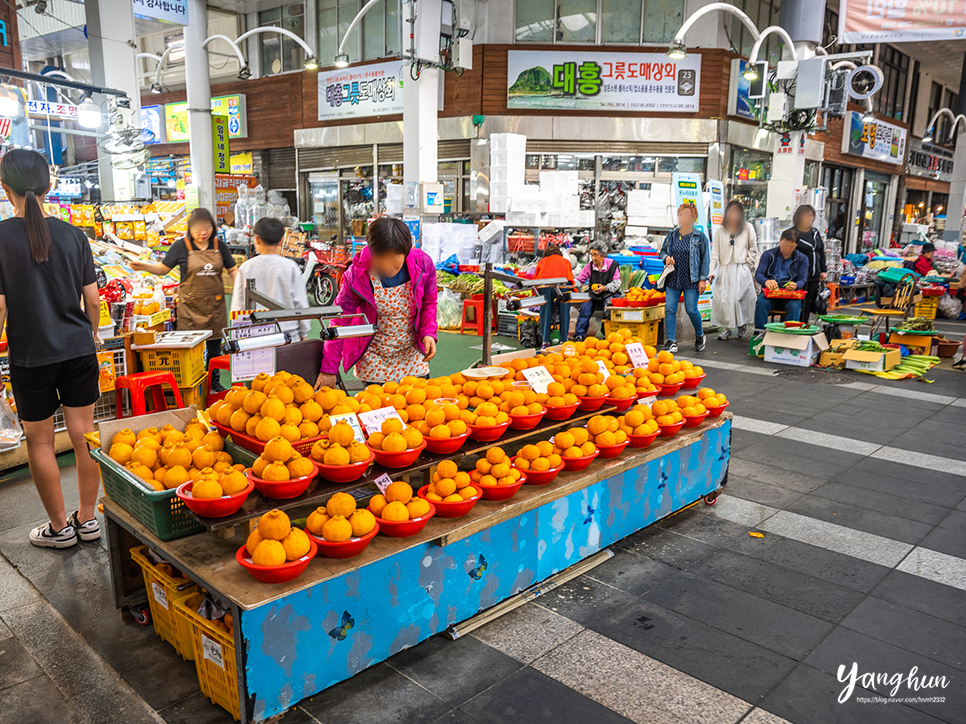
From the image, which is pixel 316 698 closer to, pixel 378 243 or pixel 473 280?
pixel 378 243

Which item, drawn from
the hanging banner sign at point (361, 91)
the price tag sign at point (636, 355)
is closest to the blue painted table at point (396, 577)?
the price tag sign at point (636, 355)

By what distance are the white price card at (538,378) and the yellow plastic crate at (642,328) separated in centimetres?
564

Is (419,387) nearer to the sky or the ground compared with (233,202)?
nearer to the ground

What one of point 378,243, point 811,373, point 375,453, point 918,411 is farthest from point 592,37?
point 375,453

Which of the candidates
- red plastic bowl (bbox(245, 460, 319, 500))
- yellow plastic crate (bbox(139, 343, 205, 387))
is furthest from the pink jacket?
yellow plastic crate (bbox(139, 343, 205, 387))

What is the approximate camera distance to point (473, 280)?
1109cm

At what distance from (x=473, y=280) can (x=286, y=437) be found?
8494 millimetres

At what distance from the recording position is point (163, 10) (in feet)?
38.4

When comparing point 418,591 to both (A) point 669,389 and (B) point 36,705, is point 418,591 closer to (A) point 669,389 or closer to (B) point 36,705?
(B) point 36,705

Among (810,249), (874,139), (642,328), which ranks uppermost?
(874,139)

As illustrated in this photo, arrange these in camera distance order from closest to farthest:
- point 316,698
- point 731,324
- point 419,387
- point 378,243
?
point 316,698 < point 419,387 < point 378,243 < point 731,324

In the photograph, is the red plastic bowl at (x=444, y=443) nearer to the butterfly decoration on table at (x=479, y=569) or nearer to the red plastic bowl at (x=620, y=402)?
the butterfly decoration on table at (x=479, y=569)

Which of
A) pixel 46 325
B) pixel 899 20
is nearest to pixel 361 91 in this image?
pixel 899 20

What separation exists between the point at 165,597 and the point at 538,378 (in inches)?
82.2
